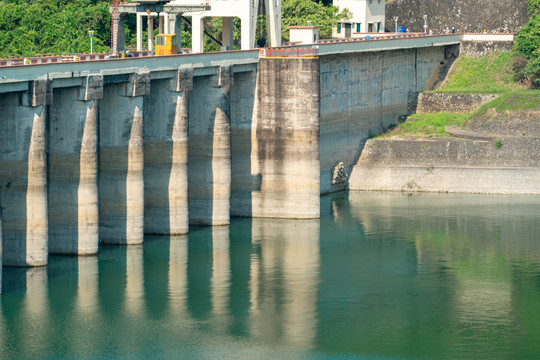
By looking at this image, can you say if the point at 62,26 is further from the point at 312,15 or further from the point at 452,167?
the point at 452,167

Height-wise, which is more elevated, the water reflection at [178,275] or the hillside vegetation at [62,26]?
the hillside vegetation at [62,26]

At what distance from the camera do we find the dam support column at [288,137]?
89.4 metres

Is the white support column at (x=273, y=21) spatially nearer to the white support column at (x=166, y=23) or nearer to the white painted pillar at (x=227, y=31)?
the white painted pillar at (x=227, y=31)

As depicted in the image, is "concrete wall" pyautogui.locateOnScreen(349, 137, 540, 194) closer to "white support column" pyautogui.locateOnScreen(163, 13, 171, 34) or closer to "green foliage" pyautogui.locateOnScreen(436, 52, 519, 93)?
"green foliage" pyautogui.locateOnScreen(436, 52, 519, 93)

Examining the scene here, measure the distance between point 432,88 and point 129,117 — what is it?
55730 mm

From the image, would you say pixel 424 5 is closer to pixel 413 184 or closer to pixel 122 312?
pixel 413 184

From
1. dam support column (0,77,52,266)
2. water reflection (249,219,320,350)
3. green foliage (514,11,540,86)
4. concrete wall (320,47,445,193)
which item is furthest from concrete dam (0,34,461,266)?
green foliage (514,11,540,86)

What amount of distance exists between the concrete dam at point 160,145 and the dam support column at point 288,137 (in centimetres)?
7

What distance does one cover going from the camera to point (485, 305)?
65938 mm

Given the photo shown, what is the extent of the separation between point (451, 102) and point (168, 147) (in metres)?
45.6

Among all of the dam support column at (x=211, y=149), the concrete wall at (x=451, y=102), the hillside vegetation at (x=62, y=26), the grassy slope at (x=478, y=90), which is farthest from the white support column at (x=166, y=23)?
the concrete wall at (x=451, y=102)

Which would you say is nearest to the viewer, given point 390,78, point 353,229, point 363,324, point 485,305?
point 363,324

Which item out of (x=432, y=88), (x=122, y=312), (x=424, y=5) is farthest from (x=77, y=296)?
(x=424, y=5)

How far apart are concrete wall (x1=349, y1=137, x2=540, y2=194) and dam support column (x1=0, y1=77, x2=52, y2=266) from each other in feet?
138
